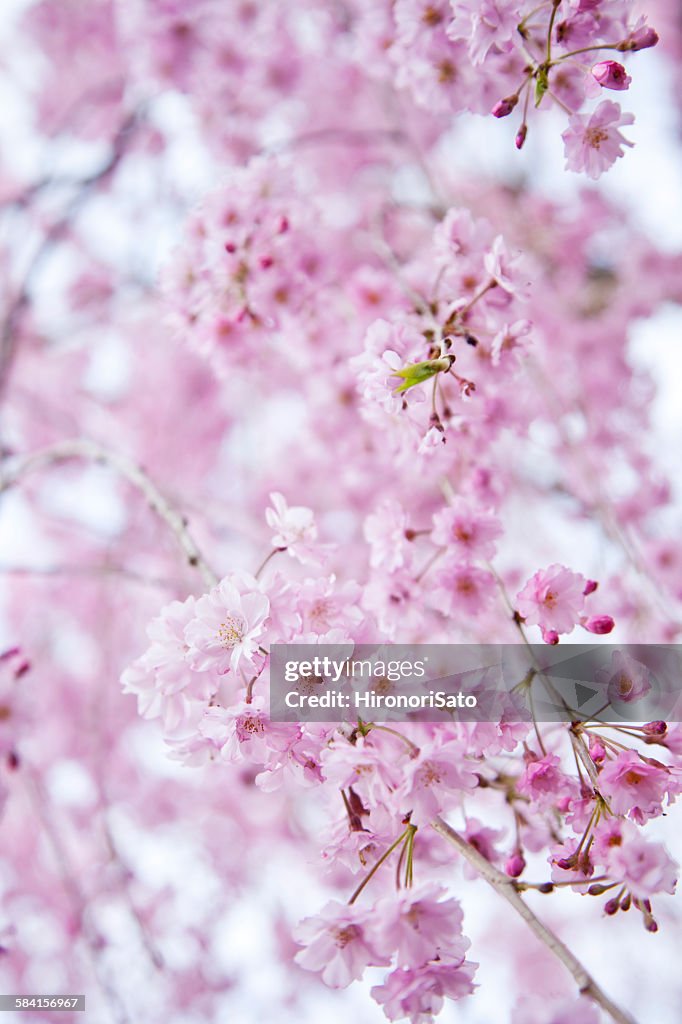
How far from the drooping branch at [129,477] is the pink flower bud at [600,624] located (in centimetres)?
65

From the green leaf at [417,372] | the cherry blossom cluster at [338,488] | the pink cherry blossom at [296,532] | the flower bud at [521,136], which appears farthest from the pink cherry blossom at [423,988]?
the flower bud at [521,136]

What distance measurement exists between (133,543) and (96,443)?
3.10m

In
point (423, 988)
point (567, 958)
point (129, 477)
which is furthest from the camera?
point (129, 477)

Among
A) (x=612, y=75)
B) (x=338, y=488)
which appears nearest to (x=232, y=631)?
(x=612, y=75)

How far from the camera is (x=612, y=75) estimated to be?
1.26 meters

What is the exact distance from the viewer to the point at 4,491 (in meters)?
1.96

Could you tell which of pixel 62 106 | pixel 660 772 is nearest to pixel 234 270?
pixel 660 772

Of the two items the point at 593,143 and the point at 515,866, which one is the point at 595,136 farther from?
the point at 515,866

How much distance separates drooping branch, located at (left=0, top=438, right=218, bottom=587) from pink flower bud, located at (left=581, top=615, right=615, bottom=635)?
2.13 ft

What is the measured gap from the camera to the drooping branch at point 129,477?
1423 millimetres

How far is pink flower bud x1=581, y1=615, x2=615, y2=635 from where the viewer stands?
1282 mm

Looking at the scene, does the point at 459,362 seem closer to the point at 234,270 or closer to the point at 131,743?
the point at 234,270

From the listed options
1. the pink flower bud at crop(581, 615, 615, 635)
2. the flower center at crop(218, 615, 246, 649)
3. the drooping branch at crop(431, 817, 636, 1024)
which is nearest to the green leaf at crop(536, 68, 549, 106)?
the pink flower bud at crop(581, 615, 615, 635)

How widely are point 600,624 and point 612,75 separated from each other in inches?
35.4
